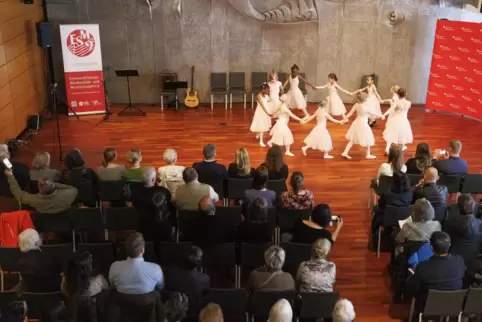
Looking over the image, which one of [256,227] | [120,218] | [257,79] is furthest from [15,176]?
[257,79]

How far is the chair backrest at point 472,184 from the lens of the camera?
723 centimetres

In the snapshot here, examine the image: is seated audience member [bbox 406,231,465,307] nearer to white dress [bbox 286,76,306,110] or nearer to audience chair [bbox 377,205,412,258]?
audience chair [bbox 377,205,412,258]

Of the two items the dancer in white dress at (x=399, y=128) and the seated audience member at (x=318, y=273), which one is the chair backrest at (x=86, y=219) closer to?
the seated audience member at (x=318, y=273)

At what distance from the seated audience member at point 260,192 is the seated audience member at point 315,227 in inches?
28.9

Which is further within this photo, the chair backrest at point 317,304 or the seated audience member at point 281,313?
the chair backrest at point 317,304

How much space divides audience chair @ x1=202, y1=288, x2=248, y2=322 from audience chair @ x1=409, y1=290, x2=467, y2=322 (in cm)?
165

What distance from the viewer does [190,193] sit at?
243 inches

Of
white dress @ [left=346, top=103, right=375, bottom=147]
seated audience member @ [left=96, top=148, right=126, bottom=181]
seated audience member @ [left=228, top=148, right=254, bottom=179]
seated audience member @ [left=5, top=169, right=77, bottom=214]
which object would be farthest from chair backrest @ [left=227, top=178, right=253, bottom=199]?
white dress @ [left=346, top=103, right=375, bottom=147]

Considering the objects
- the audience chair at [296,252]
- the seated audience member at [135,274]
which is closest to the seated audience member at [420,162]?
the audience chair at [296,252]

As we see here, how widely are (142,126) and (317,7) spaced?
17.2ft

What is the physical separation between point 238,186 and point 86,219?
199 centimetres

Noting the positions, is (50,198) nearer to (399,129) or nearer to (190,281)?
(190,281)

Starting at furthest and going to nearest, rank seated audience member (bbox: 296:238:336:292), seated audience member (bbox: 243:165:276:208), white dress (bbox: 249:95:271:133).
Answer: white dress (bbox: 249:95:271:133) < seated audience member (bbox: 243:165:276:208) < seated audience member (bbox: 296:238:336:292)

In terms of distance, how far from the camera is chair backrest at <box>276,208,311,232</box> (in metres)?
6.12
